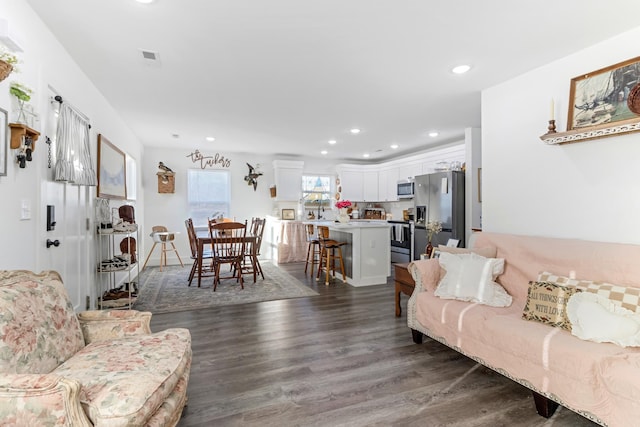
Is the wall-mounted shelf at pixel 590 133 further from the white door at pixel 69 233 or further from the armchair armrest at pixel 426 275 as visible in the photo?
the white door at pixel 69 233

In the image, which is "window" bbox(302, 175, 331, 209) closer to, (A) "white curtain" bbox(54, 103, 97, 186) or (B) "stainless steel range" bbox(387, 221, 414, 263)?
(B) "stainless steel range" bbox(387, 221, 414, 263)

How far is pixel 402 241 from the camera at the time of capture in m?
6.13

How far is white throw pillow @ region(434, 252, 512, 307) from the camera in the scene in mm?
2412

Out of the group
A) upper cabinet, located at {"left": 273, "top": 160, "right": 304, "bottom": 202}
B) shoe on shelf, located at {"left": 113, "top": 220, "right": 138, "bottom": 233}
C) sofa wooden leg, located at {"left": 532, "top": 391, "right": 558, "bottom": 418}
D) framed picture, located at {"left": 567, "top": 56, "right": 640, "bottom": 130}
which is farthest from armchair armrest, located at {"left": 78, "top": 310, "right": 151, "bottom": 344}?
upper cabinet, located at {"left": 273, "top": 160, "right": 304, "bottom": 202}

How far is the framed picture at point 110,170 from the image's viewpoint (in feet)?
11.4

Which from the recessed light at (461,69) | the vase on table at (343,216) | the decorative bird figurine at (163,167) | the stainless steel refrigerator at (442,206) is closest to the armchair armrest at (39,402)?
the recessed light at (461,69)

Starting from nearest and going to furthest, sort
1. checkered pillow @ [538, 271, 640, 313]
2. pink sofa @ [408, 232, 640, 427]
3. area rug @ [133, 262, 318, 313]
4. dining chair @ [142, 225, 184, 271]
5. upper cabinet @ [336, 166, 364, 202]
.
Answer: pink sofa @ [408, 232, 640, 427] < checkered pillow @ [538, 271, 640, 313] < area rug @ [133, 262, 318, 313] < dining chair @ [142, 225, 184, 271] < upper cabinet @ [336, 166, 364, 202]

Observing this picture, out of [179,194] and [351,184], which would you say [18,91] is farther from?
[351,184]

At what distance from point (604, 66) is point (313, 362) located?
3.17 m

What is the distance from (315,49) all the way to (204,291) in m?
3.40

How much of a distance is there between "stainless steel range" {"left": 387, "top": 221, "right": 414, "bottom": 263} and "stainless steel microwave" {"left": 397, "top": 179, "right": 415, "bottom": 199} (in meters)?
0.64

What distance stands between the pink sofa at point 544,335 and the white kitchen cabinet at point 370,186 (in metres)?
4.78

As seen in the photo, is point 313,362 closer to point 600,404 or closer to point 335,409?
point 335,409

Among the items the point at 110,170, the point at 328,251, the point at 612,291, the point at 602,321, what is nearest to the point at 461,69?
the point at 612,291
